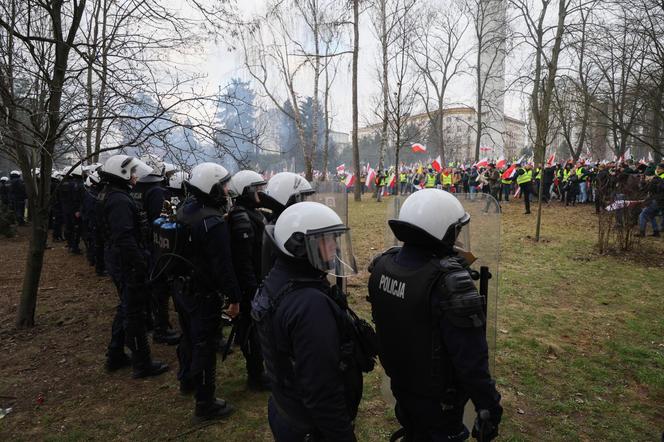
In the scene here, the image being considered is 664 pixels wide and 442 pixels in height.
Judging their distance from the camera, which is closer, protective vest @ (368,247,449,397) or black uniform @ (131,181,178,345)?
protective vest @ (368,247,449,397)

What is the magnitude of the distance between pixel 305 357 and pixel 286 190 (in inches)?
101

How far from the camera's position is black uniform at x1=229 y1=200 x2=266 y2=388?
3.81 m

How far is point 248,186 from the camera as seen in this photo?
4.37m

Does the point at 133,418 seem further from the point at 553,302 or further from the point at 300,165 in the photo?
the point at 300,165

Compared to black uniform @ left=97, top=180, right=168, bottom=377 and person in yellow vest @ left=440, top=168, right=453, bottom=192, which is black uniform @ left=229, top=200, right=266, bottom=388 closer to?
black uniform @ left=97, top=180, right=168, bottom=377

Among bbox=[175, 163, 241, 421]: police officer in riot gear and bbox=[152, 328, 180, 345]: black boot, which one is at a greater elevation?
bbox=[175, 163, 241, 421]: police officer in riot gear

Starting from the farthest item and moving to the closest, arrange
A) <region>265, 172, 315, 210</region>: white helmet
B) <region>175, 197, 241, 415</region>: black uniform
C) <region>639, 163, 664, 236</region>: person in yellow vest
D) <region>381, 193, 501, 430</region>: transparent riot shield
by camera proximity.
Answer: <region>639, 163, 664, 236</region>: person in yellow vest
<region>265, 172, 315, 210</region>: white helmet
<region>175, 197, 241, 415</region>: black uniform
<region>381, 193, 501, 430</region>: transparent riot shield

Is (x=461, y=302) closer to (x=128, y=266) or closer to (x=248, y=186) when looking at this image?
(x=248, y=186)

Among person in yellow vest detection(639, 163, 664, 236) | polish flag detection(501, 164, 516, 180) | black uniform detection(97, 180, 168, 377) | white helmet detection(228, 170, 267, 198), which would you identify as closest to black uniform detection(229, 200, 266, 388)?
white helmet detection(228, 170, 267, 198)

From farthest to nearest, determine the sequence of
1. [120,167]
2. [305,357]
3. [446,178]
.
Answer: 1. [446,178]
2. [120,167]
3. [305,357]

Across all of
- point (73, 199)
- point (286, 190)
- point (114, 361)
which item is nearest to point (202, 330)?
point (286, 190)

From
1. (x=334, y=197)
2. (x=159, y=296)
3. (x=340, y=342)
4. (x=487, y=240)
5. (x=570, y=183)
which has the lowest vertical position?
(x=159, y=296)

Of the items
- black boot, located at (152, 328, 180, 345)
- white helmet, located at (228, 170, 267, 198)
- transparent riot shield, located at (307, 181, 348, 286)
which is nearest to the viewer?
white helmet, located at (228, 170, 267, 198)

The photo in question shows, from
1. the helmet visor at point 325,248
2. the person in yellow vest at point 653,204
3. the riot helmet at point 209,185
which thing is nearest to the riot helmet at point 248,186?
the riot helmet at point 209,185
